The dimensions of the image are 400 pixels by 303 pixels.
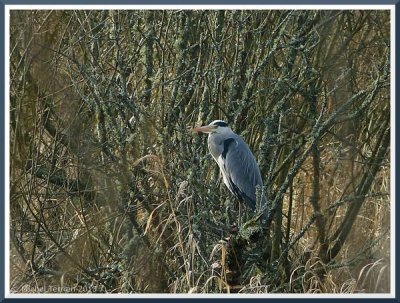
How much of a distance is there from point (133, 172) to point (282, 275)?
1.15 meters

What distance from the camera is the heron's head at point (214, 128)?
570 centimetres

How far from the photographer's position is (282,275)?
596 centimetres

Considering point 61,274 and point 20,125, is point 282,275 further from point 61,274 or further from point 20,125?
point 20,125

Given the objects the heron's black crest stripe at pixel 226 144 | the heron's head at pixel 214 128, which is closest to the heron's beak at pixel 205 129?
the heron's head at pixel 214 128

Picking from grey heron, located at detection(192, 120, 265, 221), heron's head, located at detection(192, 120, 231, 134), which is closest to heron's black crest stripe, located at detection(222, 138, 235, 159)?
grey heron, located at detection(192, 120, 265, 221)

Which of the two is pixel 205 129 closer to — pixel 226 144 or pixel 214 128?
pixel 214 128

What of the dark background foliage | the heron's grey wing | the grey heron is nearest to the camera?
the dark background foliage

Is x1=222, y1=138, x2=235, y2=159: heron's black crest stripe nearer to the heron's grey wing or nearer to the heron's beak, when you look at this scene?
the heron's grey wing

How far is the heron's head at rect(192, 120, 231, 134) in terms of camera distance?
18.7ft

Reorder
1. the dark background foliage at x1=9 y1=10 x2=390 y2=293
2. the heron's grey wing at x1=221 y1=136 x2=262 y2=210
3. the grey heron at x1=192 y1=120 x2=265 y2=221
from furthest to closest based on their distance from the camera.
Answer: the heron's grey wing at x1=221 y1=136 x2=262 y2=210, the grey heron at x1=192 y1=120 x2=265 y2=221, the dark background foliage at x1=9 y1=10 x2=390 y2=293

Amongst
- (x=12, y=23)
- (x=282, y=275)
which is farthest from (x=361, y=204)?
(x=12, y=23)

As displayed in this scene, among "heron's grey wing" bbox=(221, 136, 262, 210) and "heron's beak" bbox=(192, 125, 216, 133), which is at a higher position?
"heron's beak" bbox=(192, 125, 216, 133)

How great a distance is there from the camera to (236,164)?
6.04 meters

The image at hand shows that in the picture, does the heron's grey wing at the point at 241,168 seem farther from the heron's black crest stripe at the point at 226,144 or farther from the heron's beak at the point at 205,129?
the heron's beak at the point at 205,129
